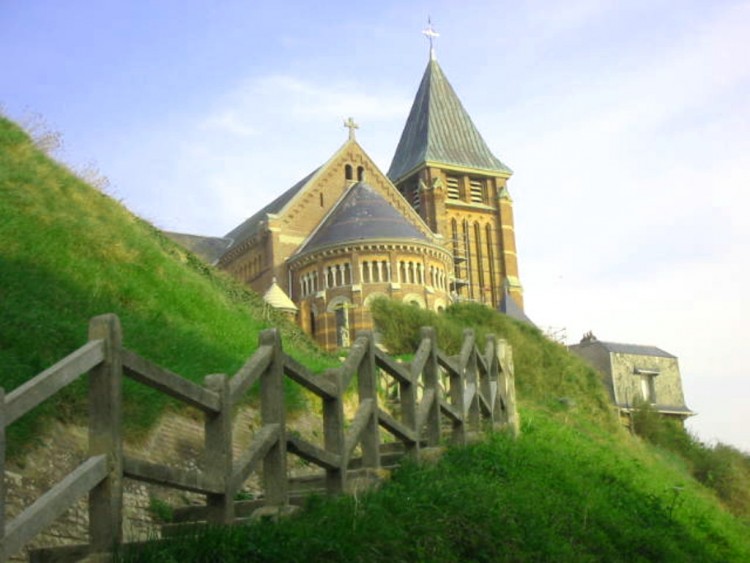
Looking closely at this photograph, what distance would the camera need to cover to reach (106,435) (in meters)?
4.46

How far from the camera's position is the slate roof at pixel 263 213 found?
53.1 meters

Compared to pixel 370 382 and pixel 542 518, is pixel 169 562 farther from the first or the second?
pixel 542 518

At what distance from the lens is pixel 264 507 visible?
5684 mm

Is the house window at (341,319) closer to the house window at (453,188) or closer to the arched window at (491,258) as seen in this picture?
the arched window at (491,258)

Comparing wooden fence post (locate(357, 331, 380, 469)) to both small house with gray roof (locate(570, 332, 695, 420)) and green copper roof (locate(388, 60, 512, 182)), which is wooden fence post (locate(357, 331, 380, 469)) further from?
green copper roof (locate(388, 60, 512, 182))

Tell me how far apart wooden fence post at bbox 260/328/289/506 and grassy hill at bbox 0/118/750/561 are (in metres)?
0.24

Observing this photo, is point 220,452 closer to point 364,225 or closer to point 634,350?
point 364,225

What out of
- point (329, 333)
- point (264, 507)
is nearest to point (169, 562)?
point (264, 507)

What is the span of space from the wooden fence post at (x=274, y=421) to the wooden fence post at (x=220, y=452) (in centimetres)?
53

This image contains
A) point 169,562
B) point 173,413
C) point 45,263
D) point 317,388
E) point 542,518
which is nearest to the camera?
point 169,562

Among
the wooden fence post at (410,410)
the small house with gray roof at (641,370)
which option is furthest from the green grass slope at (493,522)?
the small house with gray roof at (641,370)

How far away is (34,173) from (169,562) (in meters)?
8.65

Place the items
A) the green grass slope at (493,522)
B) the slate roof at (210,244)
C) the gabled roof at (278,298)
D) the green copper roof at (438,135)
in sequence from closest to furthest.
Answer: the green grass slope at (493,522) < the gabled roof at (278,298) < the slate roof at (210,244) < the green copper roof at (438,135)

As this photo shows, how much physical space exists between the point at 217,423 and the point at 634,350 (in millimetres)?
50966
